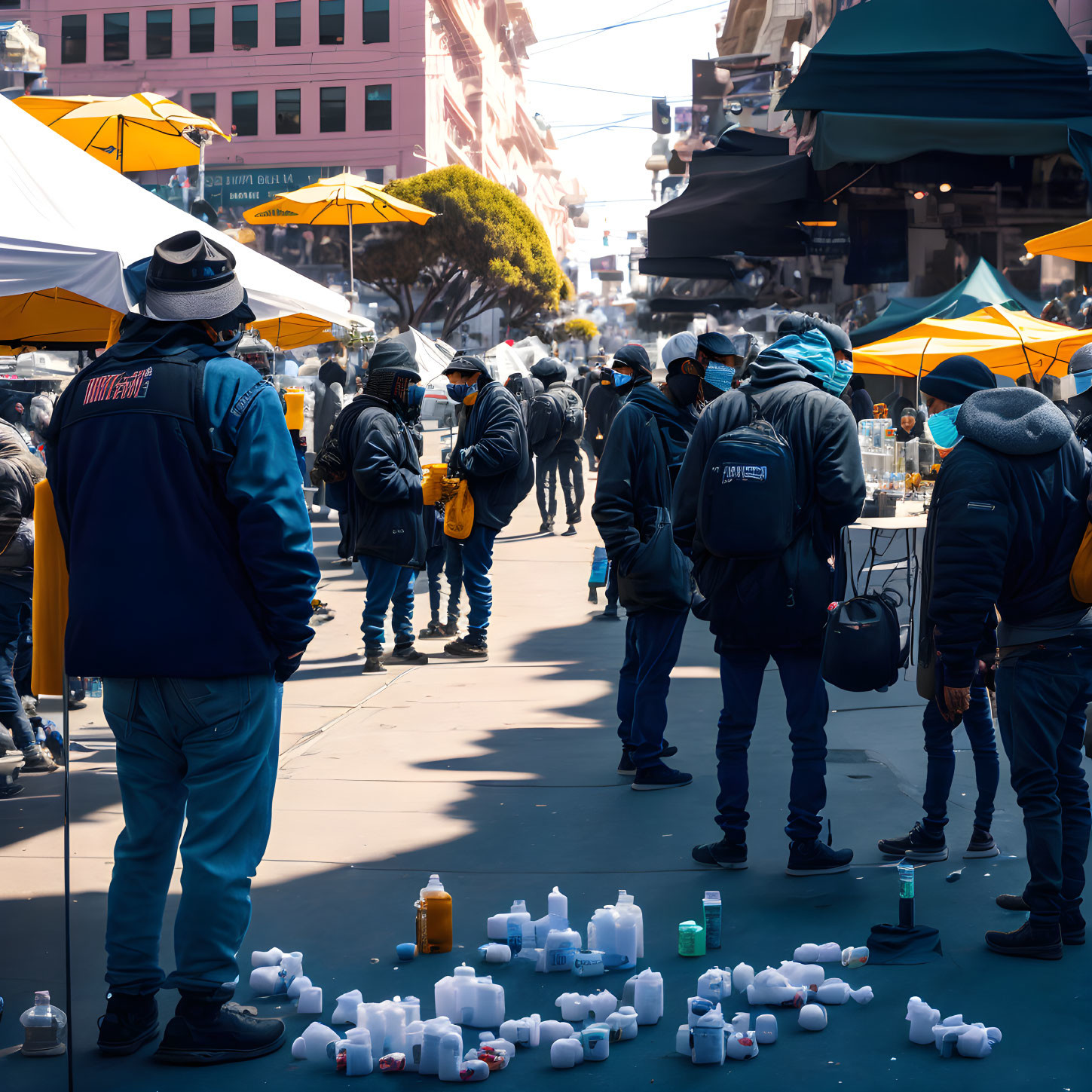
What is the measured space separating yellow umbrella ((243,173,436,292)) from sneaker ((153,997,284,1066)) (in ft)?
35.7

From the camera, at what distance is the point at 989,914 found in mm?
4609

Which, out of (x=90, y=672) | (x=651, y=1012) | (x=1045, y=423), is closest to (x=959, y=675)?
(x=1045, y=423)

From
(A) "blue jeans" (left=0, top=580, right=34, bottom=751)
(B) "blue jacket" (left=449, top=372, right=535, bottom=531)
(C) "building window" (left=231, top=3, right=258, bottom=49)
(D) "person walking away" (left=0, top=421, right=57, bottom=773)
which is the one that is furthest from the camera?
(C) "building window" (left=231, top=3, right=258, bottom=49)

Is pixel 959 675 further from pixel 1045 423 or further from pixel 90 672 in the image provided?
pixel 90 672

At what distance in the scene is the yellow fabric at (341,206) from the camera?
555 inches

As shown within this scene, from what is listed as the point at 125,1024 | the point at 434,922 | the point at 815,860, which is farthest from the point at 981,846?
the point at 125,1024

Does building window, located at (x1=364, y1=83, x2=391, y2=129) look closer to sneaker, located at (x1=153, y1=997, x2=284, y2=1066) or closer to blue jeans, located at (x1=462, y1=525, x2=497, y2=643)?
blue jeans, located at (x1=462, y1=525, x2=497, y2=643)

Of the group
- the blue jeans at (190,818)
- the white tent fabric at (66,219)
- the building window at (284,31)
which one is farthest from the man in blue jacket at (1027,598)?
the building window at (284,31)

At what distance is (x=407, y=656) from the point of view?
376 inches

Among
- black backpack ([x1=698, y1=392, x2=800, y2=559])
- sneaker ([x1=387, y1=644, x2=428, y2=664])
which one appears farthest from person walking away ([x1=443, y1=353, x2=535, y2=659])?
black backpack ([x1=698, y1=392, x2=800, y2=559])

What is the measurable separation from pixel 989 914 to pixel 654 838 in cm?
144

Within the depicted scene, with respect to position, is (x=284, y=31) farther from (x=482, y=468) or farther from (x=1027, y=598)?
(x=1027, y=598)

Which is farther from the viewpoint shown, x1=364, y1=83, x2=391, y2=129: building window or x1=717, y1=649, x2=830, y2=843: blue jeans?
x1=364, y1=83, x2=391, y2=129: building window

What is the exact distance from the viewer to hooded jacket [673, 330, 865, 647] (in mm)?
4961
